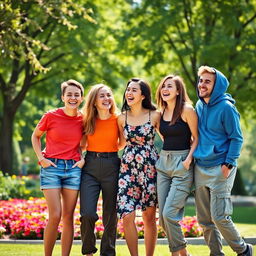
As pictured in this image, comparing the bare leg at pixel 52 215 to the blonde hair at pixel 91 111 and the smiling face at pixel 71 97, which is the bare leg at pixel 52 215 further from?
the smiling face at pixel 71 97

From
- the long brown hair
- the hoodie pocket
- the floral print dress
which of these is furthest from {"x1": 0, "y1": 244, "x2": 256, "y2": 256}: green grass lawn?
the long brown hair

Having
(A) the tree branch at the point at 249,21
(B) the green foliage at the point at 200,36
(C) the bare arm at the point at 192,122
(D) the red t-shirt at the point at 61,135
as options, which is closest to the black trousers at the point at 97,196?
(D) the red t-shirt at the point at 61,135

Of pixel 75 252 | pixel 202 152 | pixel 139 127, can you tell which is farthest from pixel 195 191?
pixel 75 252

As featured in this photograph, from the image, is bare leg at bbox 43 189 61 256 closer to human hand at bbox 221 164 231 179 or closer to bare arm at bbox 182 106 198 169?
bare arm at bbox 182 106 198 169

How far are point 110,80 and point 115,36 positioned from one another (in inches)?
72.0

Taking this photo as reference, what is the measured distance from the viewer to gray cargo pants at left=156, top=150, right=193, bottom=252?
22.4ft

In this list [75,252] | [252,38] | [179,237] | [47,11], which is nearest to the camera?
[179,237]

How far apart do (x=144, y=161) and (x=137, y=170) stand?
0.13m

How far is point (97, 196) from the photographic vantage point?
23.8ft

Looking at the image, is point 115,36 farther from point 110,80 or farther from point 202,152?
point 202,152

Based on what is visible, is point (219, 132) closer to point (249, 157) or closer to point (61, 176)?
point (61, 176)

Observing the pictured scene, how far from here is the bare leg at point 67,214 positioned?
7199 mm

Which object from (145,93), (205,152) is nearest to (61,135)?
(145,93)

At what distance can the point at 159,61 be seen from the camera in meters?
19.5
